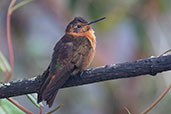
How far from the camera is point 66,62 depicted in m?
3.19

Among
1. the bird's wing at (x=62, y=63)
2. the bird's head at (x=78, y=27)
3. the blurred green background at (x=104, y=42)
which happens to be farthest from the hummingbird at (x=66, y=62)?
the blurred green background at (x=104, y=42)

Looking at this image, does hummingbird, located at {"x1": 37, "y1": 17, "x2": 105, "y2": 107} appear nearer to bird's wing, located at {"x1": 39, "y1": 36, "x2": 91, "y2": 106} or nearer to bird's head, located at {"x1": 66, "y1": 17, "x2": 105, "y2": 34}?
bird's wing, located at {"x1": 39, "y1": 36, "x2": 91, "y2": 106}

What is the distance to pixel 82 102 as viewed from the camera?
22.8 feet

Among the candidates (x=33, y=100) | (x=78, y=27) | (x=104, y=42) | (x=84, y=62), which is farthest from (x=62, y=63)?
(x=104, y=42)

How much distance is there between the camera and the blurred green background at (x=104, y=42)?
19.5 ft

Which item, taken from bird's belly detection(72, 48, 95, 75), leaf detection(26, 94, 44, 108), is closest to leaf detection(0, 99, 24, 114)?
leaf detection(26, 94, 44, 108)

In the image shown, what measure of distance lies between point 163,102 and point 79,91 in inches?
69.0

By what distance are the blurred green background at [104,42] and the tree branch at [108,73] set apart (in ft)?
8.09

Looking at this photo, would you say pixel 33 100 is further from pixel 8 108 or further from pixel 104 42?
pixel 104 42

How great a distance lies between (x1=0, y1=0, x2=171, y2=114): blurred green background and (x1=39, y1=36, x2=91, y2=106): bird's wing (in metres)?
1.82

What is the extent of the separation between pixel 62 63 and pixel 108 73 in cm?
60

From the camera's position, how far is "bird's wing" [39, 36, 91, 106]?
289 cm

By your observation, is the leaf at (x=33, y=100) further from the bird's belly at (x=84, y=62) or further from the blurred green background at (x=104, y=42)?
the blurred green background at (x=104, y=42)

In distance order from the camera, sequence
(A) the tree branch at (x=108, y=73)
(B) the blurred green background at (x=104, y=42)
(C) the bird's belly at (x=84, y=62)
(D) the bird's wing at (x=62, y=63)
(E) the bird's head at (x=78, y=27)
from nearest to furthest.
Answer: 1. (A) the tree branch at (x=108, y=73)
2. (D) the bird's wing at (x=62, y=63)
3. (C) the bird's belly at (x=84, y=62)
4. (E) the bird's head at (x=78, y=27)
5. (B) the blurred green background at (x=104, y=42)
